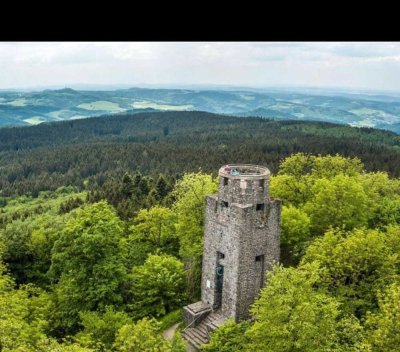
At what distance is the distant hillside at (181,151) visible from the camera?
330ft

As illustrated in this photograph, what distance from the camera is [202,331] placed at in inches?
1336

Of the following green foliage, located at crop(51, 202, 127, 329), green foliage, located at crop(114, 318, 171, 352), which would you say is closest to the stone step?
green foliage, located at crop(114, 318, 171, 352)

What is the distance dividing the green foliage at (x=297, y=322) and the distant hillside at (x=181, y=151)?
59513 millimetres

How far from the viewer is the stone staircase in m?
33.1

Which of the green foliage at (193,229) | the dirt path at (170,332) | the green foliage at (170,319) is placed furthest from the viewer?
the green foliage at (193,229)

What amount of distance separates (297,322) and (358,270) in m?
7.35

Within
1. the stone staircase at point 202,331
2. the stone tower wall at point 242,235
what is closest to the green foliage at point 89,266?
the stone staircase at point 202,331

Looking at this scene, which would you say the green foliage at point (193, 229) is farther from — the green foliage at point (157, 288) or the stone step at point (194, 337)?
the stone step at point (194, 337)

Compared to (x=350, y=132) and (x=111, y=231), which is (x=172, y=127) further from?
(x=111, y=231)

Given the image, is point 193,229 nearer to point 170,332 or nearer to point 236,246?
point 236,246

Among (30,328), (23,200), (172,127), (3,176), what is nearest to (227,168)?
(30,328)

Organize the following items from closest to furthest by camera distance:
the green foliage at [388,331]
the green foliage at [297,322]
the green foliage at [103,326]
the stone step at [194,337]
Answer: the green foliage at [388,331]
the green foliage at [297,322]
the green foliage at [103,326]
the stone step at [194,337]

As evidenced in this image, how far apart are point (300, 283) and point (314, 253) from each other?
18.9ft

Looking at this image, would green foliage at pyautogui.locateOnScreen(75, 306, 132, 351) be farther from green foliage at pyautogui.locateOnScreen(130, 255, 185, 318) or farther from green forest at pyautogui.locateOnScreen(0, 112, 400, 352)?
green foliage at pyautogui.locateOnScreen(130, 255, 185, 318)
